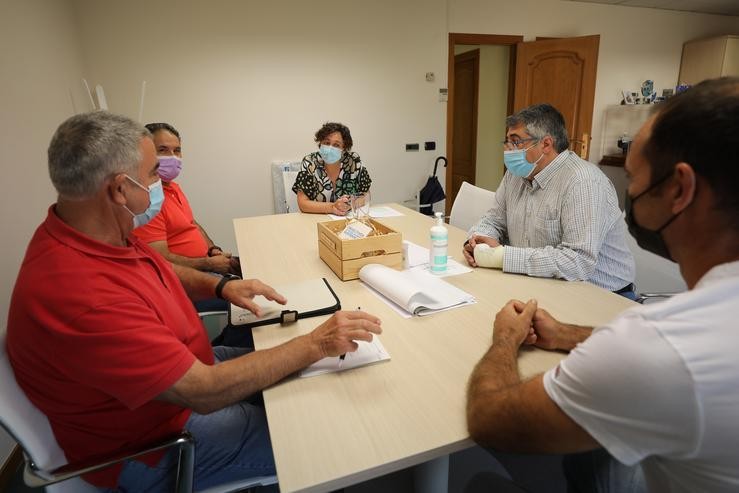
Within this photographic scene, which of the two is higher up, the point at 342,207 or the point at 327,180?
the point at 327,180

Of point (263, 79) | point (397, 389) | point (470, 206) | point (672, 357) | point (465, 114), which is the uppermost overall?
point (263, 79)

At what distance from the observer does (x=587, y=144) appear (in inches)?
195

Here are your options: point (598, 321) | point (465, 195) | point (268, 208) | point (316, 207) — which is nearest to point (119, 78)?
point (268, 208)

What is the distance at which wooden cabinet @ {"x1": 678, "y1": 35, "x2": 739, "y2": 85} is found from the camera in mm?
4934

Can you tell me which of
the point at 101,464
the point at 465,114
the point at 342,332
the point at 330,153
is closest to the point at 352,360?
the point at 342,332

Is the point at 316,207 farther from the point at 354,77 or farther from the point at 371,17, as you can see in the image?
the point at 371,17

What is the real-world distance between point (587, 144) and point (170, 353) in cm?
537

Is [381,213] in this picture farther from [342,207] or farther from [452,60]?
[452,60]

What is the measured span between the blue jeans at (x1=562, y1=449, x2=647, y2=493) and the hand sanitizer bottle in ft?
2.32

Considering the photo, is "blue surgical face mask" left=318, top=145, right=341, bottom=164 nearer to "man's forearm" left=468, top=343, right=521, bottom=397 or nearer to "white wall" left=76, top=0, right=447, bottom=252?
"white wall" left=76, top=0, right=447, bottom=252

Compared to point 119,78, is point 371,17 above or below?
above

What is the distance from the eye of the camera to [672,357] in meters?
0.53

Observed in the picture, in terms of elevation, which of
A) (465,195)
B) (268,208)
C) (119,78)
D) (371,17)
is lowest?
(268,208)

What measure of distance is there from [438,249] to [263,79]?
3.03 m
